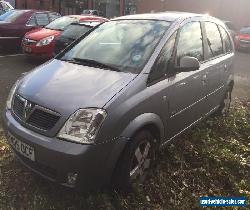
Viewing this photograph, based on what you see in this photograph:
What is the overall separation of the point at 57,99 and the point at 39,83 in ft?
1.55

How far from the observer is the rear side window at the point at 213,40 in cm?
528

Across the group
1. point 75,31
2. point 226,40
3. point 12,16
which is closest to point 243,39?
point 75,31

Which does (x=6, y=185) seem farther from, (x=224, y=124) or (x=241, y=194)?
(x=224, y=124)

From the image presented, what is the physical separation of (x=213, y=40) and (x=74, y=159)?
3.24 m

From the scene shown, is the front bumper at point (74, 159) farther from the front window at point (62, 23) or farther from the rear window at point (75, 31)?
the front window at point (62, 23)

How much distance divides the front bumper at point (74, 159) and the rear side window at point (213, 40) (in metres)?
2.53

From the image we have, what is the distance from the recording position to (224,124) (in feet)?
20.0

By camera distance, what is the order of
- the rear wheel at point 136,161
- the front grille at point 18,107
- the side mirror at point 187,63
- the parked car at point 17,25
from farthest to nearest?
the parked car at point 17,25, the side mirror at point 187,63, the front grille at point 18,107, the rear wheel at point 136,161

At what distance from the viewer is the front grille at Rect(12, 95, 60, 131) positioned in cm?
336

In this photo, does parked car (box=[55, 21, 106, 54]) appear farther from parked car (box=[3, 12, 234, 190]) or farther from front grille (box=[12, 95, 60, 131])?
front grille (box=[12, 95, 60, 131])

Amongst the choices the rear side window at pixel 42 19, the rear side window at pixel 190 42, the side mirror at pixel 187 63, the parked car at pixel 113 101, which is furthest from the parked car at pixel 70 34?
the side mirror at pixel 187 63

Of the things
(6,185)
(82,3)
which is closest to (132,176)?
(6,185)

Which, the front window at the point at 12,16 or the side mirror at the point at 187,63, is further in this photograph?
the front window at the point at 12,16

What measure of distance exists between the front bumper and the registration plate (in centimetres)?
5
